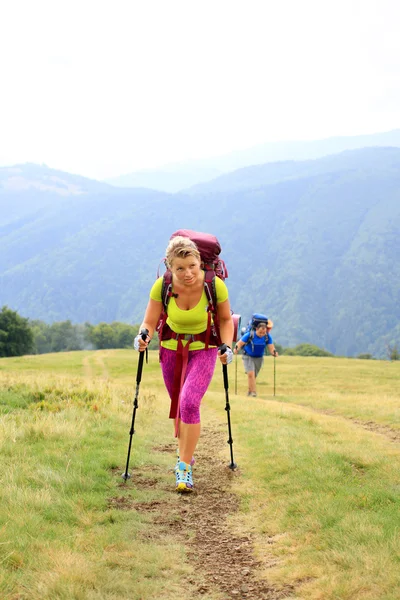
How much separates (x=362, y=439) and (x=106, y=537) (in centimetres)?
641

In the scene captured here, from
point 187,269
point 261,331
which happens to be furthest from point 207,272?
point 261,331

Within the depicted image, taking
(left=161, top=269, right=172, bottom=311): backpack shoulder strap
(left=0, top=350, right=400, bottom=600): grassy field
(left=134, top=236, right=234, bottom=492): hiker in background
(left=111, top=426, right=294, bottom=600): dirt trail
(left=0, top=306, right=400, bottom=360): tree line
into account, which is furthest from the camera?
(left=0, top=306, right=400, bottom=360): tree line

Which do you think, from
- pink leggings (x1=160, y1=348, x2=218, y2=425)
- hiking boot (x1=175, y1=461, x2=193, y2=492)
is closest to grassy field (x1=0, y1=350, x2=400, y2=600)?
hiking boot (x1=175, y1=461, x2=193, y2=492)

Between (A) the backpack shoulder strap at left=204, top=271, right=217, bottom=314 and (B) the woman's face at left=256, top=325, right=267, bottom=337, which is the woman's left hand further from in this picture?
(B) the woman's face at left=256, top=325, right=267, bottom=337

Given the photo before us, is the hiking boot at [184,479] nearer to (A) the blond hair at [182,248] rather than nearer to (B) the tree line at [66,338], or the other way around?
(A) the blond hair at [182,248]

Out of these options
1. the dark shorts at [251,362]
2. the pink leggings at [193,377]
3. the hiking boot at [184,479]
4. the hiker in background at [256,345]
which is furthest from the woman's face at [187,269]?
the dark shorts at [251,362]

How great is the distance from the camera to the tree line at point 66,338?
74.8m

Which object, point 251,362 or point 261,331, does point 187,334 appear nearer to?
point 261,331

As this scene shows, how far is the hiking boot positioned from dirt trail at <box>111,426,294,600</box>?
0.09 meters

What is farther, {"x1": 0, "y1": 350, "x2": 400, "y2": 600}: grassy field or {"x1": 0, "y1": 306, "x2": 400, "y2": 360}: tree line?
{"x1": 0, "y1": 306, "x2": 400, "y2": 360}: tree line

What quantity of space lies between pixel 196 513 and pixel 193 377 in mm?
1831

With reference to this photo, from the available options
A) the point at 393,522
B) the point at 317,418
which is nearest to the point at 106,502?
the point at 393,522

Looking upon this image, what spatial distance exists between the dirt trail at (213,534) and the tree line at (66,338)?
68760 mm

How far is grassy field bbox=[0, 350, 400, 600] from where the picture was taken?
458 cm
